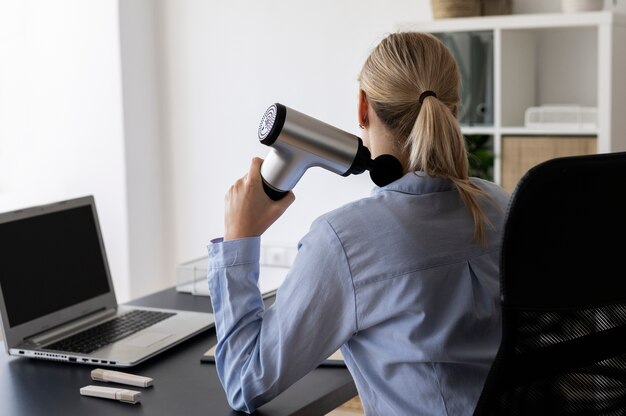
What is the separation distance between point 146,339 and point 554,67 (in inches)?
83.4

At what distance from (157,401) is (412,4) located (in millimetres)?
2411

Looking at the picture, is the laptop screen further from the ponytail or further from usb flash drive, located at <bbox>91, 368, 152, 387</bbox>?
the ponytail

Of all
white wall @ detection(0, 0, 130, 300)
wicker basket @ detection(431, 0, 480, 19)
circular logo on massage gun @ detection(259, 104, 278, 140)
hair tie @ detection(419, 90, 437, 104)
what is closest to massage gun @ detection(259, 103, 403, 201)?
circular logo on massage gun @ detection(259, 104, 278, 140)

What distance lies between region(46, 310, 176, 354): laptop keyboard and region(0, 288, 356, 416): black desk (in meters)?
0.06

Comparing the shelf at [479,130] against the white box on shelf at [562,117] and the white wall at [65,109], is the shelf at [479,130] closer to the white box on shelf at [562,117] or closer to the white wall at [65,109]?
the white box on shelf at [562,117]

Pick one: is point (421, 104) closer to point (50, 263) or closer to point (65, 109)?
point (50, 263)

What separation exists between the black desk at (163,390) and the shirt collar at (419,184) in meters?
0.42

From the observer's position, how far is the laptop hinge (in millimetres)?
1872

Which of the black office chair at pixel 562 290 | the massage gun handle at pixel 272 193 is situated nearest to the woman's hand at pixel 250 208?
the massage gun handle at pixel 272 193

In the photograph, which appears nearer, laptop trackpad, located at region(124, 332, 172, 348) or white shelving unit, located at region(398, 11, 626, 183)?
laptop trackpad, located at region(124, 332, 172, 348)

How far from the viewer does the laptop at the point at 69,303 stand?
5.96ft

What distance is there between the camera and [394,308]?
134cm

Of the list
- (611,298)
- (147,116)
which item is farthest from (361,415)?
(611,298)

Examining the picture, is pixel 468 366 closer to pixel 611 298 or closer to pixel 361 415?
pixel 611 298
